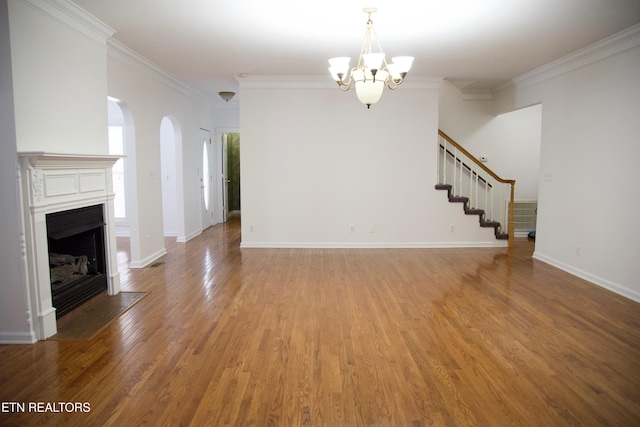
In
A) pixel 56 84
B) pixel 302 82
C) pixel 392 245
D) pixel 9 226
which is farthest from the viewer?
pixel 392 245

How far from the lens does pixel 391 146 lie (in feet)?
21.7

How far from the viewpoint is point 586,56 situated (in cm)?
489

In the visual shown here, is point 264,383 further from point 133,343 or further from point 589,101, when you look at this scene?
point 589,101

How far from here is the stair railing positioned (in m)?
6.84

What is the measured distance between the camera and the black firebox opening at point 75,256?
353 centimetres

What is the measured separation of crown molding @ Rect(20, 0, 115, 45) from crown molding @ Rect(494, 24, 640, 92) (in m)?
5.29

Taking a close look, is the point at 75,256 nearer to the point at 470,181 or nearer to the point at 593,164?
the point at 593,164

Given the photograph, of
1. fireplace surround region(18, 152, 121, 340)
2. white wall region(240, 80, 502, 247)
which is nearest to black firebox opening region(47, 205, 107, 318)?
fireplace surround region(18, 152, 121, 340)

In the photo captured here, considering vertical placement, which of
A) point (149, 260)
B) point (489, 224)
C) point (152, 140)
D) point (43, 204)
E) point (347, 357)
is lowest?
point (347, 357)

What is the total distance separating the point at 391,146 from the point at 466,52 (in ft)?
6.53

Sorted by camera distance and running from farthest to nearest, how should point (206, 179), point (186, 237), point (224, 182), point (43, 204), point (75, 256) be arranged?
point (224, 182) < point (206, 179) < point (186, 237) < point (75, 256) < point (43, 204)

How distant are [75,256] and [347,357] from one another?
Answer: 293 cm

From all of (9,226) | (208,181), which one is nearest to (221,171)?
(208,181)

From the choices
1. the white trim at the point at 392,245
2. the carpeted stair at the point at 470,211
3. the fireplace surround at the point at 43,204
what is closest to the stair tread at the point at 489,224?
the carpeted stair at the point at 470,211
